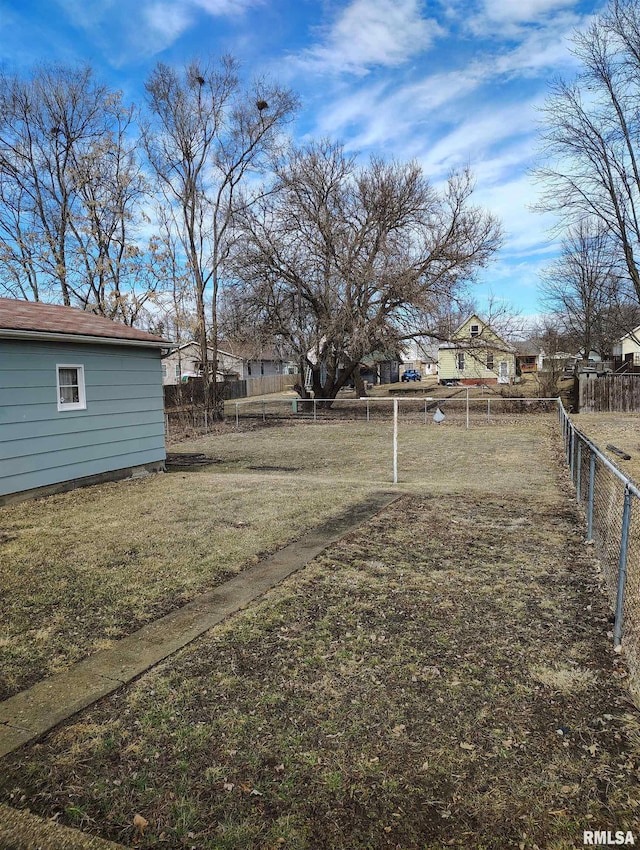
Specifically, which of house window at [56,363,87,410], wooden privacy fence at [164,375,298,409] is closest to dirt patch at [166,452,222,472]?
house window at [56,363,87,410]

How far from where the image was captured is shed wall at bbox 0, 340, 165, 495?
8.08 metres

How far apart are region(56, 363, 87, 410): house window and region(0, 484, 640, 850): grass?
6.27 m

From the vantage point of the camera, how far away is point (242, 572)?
5.22 metres

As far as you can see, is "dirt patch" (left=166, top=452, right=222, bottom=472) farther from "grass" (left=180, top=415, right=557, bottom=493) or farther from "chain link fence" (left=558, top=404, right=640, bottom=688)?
"chain link fence" (left=558, top=404, right=640, bottom=688)

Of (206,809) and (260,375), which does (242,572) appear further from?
(260,375)

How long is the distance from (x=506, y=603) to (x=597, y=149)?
21692 millimetres

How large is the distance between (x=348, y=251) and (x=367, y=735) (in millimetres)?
23056

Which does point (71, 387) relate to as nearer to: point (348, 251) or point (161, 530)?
point (161, 530)

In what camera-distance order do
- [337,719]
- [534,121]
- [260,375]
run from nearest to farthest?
1. [337,719]
2. [534,121]
3. [260,375]

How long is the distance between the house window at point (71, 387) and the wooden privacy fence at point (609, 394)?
68.5 feet

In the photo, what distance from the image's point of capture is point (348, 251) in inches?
935

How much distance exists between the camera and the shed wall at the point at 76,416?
8078 millimetres

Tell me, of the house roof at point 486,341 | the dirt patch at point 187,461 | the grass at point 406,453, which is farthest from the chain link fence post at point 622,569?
the house roof at point 486,341

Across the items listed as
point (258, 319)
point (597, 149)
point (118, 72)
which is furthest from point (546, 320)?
point (118, 72)
